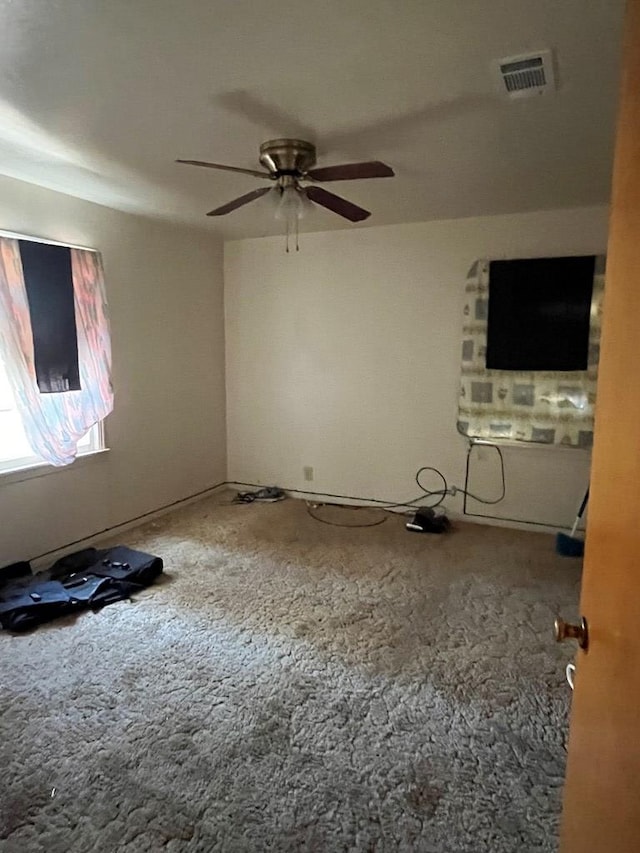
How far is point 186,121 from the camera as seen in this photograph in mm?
2336

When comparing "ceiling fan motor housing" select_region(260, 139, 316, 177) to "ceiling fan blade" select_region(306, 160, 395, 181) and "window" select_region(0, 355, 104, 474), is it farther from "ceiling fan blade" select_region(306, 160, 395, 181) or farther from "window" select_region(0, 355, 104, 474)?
"window" select_region(0, 355, 104, 474)

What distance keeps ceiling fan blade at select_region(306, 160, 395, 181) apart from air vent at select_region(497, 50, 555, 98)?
0.52 meters

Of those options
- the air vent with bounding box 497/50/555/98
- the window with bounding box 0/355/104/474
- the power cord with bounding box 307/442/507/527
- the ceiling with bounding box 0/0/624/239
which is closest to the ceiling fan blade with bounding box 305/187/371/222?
the ceiling with bounding box 0/0/624/239

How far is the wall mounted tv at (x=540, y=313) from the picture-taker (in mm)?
3789

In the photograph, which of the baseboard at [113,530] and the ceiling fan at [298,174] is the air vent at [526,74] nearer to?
the ceiling fan at [298,174]

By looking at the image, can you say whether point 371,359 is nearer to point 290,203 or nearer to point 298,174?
point 290,203

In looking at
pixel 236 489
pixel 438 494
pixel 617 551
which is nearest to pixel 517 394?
pixel 438 494

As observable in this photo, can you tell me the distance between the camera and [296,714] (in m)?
2.11

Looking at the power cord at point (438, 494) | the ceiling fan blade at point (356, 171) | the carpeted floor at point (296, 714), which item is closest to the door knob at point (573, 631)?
the carpeted floor at point (296, 714)

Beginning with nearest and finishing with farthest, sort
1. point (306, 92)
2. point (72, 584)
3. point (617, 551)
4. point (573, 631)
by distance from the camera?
point (617, 551) < point (573, 631) < point (306, 92) < point (72, 584)

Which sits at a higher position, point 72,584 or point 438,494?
point 438,494

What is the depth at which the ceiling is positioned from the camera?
5.28 feet

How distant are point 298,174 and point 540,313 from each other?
2119 mm

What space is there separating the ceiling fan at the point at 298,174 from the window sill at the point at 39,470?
6.17 ft
